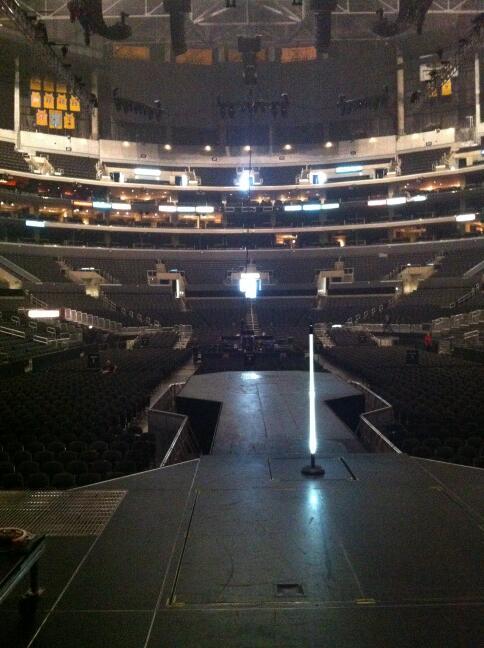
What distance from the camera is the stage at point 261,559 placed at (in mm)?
3639

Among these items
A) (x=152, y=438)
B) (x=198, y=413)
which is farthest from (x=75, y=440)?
(x=198, y=413)

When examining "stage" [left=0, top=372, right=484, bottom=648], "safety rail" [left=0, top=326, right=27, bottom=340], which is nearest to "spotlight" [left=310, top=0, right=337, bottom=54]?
"safety rail" [left=0, top=326, right=27, bottom=340]

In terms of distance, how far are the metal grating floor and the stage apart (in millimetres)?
25

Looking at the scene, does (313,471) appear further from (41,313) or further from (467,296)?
(467,296)

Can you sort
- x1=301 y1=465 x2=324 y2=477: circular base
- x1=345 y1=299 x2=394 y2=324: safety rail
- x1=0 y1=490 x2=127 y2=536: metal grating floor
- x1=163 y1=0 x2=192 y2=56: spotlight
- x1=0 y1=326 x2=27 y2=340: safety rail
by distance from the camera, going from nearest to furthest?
x1=0 y1=490 x2=127 y2=536: metal grating floor < x1=301 y1=465 x2=324 y2=477: circular base < x1=163 y1=0 x2=192 y2=56: spotlight < x1=0 y1=326 x2=27 y2=340: safety rail < x1=345 y1=299 x2=394 y2=324: safety rail

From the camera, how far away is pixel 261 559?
184 inches

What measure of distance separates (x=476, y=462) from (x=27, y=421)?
887cm

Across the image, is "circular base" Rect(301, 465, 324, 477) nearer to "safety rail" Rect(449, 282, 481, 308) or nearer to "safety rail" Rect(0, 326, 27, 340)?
"safety rail" Rect(0, 326, 27, 340)

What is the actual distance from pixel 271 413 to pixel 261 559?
8.61 metres

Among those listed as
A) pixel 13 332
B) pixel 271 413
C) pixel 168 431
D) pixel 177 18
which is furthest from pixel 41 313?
pixel 271 413

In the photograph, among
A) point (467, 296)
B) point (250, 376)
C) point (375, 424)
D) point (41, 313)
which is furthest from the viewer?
point (467, 296)

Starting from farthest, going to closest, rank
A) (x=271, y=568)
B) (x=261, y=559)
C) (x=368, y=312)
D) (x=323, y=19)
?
(x=368, y=312)
(x=323, y=19)
(x=261, y=559)
(x=271, y=568)

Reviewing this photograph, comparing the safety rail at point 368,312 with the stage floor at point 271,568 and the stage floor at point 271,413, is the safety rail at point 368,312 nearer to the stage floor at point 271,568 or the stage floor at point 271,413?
the stage floor at point 271,413

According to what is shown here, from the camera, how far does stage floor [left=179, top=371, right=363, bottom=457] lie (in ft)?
33.1
